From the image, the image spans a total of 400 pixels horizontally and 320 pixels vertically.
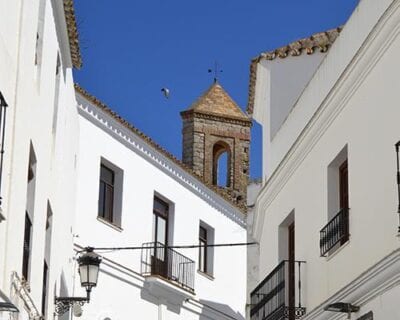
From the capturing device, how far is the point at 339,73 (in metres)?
13.6

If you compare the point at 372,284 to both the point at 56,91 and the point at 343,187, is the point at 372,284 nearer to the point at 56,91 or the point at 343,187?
the point at 343,187

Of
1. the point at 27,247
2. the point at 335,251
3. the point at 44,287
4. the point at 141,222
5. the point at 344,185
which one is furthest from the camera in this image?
the point at 141,222

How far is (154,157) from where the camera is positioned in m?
23.6

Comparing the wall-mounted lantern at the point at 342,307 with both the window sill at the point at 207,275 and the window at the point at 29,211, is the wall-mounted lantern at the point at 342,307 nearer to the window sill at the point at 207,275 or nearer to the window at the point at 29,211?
the window at the point at 29,211

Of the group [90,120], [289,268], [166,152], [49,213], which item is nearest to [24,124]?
[49,213]

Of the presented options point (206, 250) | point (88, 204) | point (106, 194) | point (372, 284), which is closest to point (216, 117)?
point (206, 250)

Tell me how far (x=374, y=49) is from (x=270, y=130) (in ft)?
22.2

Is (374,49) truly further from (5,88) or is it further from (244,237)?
(244,237)

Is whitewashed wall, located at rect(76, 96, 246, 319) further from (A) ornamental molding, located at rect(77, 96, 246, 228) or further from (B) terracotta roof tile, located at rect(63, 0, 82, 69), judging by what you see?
(B) terracotta roof tile, located at rect(63, 0, 82, 69)

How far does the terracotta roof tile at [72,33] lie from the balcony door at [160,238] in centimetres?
631

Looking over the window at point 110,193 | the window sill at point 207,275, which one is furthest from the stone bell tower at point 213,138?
the window at point 110,193

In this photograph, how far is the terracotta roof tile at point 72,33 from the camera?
14.8 metres

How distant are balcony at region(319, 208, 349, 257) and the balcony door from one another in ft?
30.2

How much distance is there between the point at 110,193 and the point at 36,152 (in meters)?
9.41
